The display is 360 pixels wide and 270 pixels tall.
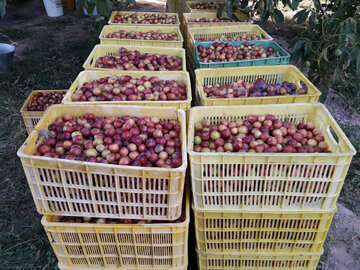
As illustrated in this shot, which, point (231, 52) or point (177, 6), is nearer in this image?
point (231, 52)

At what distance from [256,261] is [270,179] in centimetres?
80

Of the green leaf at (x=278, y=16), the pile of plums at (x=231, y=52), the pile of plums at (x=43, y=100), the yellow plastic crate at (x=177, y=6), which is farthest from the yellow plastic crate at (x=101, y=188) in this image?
the yellow plastic crate at (x=177, y=6)

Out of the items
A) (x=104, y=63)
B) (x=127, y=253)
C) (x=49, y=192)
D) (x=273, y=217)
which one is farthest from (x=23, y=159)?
(x=104, y=63)

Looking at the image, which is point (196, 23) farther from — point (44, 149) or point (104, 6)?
point (44, 149)

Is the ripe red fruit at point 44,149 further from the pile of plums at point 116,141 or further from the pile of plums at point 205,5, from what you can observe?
the pile of plums at point 205,5

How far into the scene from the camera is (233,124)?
234cm

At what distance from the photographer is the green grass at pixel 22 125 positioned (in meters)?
2.56

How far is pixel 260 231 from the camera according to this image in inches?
80.7

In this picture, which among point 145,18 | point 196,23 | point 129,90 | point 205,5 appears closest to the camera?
point 129,90

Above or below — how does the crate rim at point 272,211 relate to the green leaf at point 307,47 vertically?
below

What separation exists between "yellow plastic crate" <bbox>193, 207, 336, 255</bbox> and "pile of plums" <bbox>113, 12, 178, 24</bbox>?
12.1 feet

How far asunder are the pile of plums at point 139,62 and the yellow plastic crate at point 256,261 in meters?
2.05

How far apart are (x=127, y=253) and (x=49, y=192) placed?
684mm

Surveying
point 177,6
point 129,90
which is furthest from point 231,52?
point 177,6
